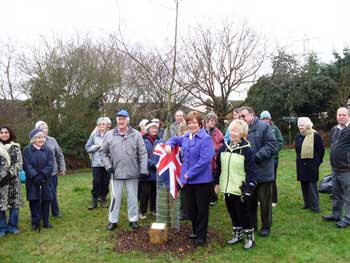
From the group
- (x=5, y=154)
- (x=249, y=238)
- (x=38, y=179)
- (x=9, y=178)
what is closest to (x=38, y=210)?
(x=38, y=179)

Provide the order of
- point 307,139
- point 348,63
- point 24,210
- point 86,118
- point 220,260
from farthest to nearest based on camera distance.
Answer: point 348,63
point 86,118
point 24,210
point 307,139
point 220,260

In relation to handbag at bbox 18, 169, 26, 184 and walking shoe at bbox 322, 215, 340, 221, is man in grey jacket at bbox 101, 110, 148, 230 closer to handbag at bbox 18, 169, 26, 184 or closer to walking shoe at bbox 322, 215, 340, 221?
handbag at bbox 18, 169, 26, 184

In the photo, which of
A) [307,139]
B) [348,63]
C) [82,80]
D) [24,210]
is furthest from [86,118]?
[348,63]

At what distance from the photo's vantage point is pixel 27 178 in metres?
5.87

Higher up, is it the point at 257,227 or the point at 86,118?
the point at 86,118

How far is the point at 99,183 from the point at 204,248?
3.38m

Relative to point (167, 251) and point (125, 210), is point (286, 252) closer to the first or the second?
point (167, 251)

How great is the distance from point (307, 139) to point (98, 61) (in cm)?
1291

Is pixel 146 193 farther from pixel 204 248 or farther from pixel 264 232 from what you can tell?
pixel 264 232

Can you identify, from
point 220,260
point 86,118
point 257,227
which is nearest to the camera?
point 220,260

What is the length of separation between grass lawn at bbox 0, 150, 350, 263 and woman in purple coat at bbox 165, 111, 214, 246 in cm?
43

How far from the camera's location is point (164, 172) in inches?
210

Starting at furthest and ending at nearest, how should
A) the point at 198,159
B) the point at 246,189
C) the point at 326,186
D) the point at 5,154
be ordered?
the point at 326,186 → the point at 5,154 → the point at 198,159 → the point at 246,189

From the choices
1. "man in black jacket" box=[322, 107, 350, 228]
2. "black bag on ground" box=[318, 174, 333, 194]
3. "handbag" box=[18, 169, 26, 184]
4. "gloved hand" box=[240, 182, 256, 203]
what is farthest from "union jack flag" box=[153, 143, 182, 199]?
"black bag on ground" box=[318, 174, 333, 194]
